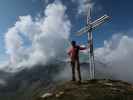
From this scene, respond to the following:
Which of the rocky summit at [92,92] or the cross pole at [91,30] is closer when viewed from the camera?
the rocky summit at [92,92]

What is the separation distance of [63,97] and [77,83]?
3904 mm

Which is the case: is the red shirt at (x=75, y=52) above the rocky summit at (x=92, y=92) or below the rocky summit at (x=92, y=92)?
above

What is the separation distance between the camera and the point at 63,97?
2225cm

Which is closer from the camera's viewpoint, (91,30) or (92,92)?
(92,92)

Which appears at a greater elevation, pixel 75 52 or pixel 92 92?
pixel 75 52

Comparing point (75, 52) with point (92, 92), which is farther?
point (75, 52)

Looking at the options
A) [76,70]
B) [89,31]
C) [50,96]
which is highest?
[89,31]

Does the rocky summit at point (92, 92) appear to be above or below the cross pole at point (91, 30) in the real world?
below

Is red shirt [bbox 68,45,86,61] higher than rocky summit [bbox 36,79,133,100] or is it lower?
higher

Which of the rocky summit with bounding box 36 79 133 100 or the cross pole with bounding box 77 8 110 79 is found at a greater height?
the cross pole with bounding box 77 8 110 79

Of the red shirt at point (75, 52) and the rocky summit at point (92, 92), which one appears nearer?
the rocky summit at point (92, 92)

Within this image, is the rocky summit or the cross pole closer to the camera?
the rocky summit

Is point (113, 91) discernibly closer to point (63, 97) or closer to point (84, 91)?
point (84, 91)

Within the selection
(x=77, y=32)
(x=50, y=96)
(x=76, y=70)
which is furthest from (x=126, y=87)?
(x=77, y=32)
